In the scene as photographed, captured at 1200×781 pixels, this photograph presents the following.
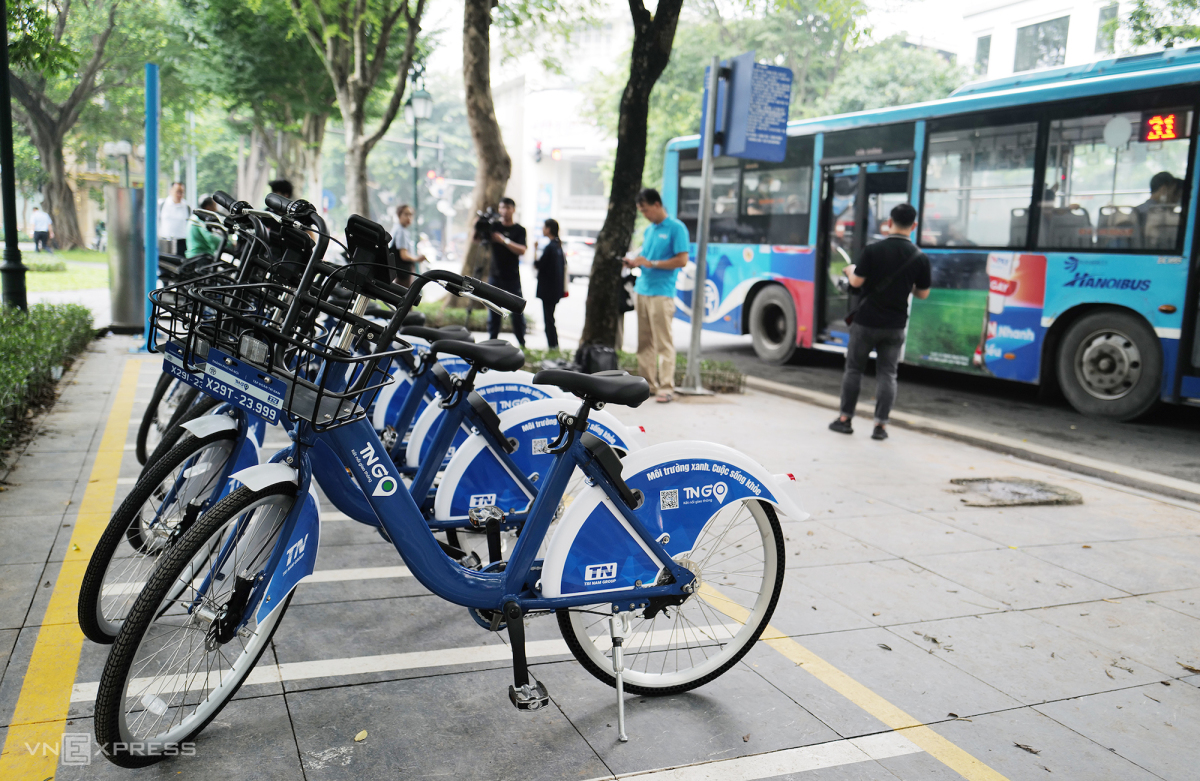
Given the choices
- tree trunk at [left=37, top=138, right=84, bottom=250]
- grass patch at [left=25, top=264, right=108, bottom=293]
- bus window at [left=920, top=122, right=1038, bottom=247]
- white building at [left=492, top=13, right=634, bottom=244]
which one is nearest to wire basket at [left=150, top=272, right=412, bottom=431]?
bus window at [left=920, top=122, right=1038, bottom=247]

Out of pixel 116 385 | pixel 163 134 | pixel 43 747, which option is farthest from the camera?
pixel 163 134

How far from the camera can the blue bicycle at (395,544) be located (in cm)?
252

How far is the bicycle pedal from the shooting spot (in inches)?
106

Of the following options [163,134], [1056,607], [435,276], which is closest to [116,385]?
[435,276]

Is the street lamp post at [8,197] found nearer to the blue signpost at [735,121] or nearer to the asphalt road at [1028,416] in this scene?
the blue signpost at [735,121]

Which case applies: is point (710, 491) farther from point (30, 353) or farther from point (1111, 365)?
point (1111, 365)

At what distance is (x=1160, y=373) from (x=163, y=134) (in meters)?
33.3

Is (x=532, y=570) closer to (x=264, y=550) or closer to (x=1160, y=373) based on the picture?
(x=264, y=550)

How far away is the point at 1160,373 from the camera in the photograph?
8.48 m

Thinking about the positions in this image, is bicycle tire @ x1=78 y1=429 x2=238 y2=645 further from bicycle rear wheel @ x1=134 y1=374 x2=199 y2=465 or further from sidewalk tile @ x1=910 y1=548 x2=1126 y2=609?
sidewalk tile @ x1=910 y1=548 x2=1126 y2=609

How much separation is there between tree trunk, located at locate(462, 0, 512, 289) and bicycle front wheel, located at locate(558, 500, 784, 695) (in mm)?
9937

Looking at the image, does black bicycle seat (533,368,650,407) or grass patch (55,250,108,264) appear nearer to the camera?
black bicycle seat (533,368,650,407)

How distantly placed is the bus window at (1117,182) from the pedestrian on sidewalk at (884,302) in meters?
2.43

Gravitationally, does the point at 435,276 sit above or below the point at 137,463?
above
